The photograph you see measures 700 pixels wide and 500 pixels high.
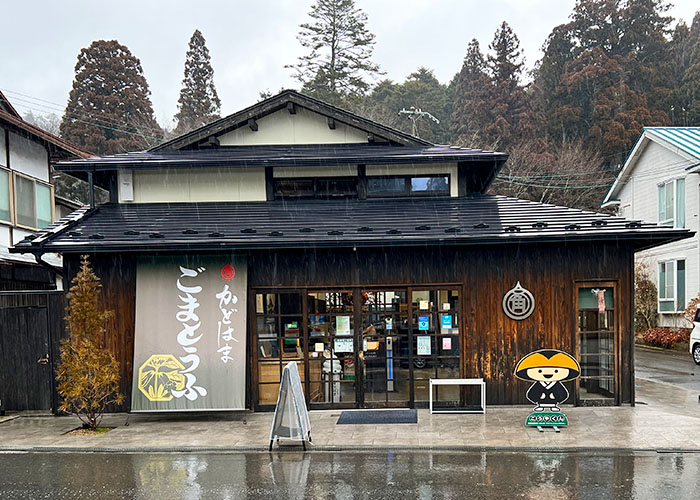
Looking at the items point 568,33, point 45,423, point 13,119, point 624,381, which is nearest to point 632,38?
point 568,33

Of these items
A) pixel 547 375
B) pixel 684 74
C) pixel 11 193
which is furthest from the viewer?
pixel 684 74

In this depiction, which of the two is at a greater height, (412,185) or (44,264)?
(412,185)

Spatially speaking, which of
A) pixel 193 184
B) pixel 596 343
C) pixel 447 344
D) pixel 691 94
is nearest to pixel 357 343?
pixel 447 344

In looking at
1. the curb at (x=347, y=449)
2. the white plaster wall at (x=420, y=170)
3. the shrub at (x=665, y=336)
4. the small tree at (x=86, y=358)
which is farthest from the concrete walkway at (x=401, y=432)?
the shrub at (x=665, y=336)

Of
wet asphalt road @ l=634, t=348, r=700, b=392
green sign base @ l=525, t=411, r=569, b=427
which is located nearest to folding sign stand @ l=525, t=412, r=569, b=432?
green sign base @ l=525, t=411, r=569, b=427

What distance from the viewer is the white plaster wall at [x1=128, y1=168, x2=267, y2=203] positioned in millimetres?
12211

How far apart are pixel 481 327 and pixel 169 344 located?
5.92 metres

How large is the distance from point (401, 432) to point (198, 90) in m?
37.0

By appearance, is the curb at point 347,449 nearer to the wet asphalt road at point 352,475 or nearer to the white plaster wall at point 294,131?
the wet asphalt road at point 352,475

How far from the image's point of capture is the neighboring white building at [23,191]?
545 inches

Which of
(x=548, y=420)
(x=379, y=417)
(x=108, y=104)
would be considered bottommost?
(x=379, y=417)

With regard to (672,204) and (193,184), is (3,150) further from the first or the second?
(672,204)

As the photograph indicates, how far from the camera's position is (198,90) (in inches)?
1603

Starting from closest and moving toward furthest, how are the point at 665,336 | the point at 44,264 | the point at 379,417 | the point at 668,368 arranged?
the point at 379,417 < the point at 44,264 < the point at 668,368 < the point at 665,336
